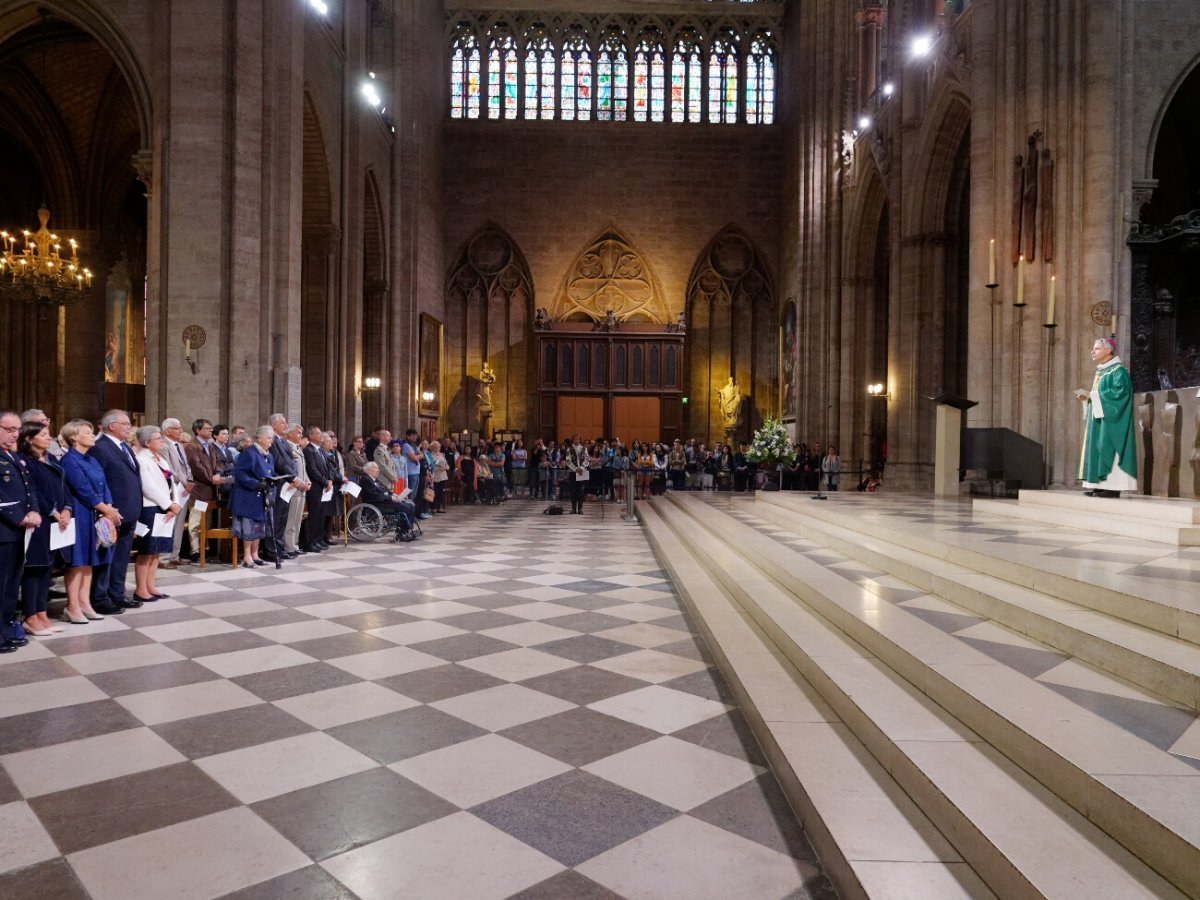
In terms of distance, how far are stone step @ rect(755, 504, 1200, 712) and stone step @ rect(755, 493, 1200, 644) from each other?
39 mm

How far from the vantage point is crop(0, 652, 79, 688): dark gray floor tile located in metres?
4.35

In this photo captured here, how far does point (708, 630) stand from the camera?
210 inches

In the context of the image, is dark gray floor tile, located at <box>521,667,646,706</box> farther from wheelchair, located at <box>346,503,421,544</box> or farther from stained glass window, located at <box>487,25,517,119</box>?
stained glass window, located at <box>487,25,517,119</box>

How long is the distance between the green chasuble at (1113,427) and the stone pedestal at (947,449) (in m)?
3.05

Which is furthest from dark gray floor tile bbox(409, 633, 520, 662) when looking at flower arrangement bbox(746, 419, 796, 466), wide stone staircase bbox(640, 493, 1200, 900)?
flower arrangement bbox(746, 419, 796, 466)

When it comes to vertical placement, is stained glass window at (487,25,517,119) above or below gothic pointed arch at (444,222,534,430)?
above

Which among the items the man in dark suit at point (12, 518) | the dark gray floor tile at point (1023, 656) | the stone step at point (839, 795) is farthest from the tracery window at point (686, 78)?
the dark gray floor tile at point (1023, 656)

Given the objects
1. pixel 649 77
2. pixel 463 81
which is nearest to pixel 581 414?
pixel 649 77

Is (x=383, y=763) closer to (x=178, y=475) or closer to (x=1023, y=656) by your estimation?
(x=1023, y=656)

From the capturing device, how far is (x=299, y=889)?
2.38m

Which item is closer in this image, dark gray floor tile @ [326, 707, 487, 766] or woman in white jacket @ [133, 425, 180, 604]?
dark gray floor tile @ [326, 707, 487, 766]

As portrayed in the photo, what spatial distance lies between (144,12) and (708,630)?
1212 cm

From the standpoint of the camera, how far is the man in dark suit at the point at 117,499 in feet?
20.0

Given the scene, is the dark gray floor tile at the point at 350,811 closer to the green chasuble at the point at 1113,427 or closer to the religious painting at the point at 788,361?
the green chasuble at the point at 1113,427
